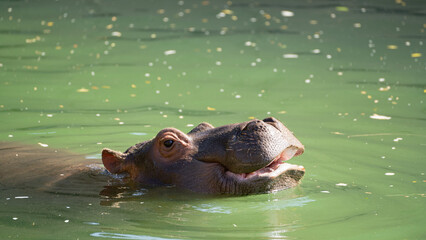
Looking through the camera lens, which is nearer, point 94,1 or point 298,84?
point 298,84

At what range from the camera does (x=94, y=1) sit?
2128cm

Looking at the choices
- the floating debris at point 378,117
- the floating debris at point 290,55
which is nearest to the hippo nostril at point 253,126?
the floating debris at point 378,117

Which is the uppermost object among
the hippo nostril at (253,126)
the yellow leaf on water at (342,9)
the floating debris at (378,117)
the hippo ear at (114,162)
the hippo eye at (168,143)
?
the hippo nostril at (253,126)

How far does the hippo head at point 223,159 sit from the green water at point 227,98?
15cm

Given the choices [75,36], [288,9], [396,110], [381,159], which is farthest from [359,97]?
[288,9]

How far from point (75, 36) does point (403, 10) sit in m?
8.25

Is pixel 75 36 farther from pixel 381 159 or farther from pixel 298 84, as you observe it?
pixel 381 159

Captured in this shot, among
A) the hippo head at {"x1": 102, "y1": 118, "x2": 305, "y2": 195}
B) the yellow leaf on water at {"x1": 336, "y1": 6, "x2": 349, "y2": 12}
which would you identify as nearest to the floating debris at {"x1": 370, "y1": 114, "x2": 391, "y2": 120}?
the hippo head at {"x1": 102, "y1": 118, "x2": 305, "y2": 195}

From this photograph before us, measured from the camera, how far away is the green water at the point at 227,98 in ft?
21.5

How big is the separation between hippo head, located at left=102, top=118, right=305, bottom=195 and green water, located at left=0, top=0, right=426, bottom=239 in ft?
0.49

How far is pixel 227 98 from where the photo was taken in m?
11.7

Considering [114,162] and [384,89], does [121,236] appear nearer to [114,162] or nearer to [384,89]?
[114,162]

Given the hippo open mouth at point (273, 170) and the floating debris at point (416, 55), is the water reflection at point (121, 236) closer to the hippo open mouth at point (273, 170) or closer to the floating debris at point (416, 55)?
the hippo open mouth at point (273, 170)

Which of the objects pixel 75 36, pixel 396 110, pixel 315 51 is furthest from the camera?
pixel 75 36
